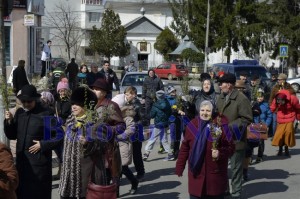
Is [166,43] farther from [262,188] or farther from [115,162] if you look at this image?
[115,162]

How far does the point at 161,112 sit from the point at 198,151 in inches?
210

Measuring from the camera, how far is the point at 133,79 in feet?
71.7

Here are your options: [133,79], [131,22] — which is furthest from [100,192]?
[131,22]

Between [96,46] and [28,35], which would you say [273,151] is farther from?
[96,46]

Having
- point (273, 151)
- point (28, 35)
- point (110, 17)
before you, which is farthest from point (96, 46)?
point (273, 151)

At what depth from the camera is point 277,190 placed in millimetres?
9508

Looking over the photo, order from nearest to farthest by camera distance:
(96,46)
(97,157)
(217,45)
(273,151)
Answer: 1. (97,157)
2. (273,151)
3. (217,45)
4. (96,46)

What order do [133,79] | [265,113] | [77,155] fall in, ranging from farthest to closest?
[133,79]
[265,113]
[77,155]

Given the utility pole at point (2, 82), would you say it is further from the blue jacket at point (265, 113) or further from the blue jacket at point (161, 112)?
the blue jacket at point (265, 113)

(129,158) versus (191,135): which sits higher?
(191,135)

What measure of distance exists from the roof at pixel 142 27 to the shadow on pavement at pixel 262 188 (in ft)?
221

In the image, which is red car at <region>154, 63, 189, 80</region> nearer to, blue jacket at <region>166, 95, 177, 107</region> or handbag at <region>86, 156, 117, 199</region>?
blue jacket at <region>166, 95, 177, 107</region>

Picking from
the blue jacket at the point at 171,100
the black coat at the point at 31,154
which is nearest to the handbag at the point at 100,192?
the black coat at the point at 31,154

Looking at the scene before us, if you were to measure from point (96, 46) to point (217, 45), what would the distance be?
17.8 metres
